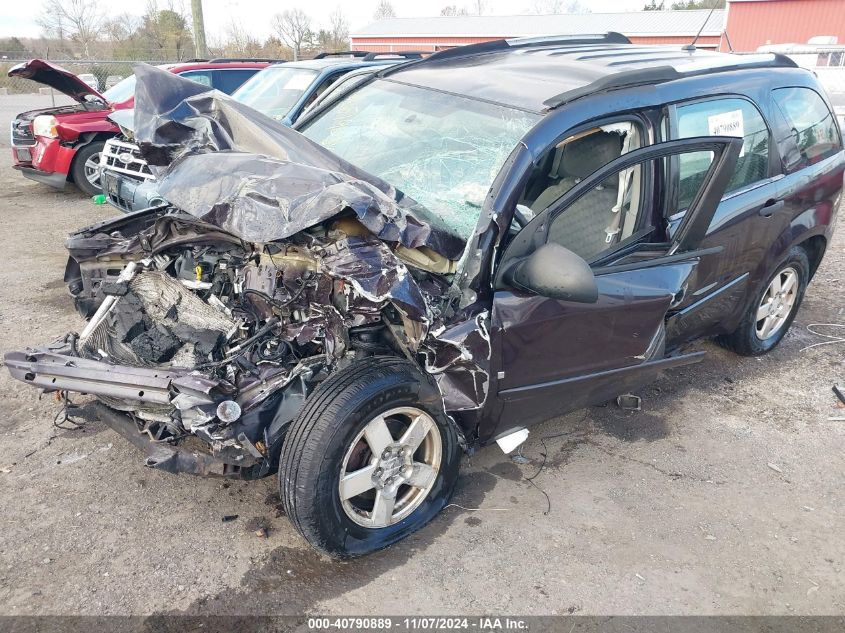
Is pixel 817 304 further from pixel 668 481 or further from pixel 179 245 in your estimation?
pixel 179 245

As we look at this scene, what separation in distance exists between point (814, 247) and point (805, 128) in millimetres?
923

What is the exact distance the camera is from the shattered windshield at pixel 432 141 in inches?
115

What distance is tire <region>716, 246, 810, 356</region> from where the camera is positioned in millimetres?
4301

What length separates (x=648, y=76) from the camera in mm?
3158

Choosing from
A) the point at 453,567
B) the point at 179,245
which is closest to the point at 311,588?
the point at 453,567

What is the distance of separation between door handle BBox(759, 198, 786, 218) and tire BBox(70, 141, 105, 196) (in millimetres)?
8221

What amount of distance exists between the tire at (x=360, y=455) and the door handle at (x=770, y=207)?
2350mm

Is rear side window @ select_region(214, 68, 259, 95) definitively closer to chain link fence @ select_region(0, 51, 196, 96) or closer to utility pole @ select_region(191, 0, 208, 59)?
chain link fence @ select_region(0, 51, 196, 96)

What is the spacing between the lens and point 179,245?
334cm

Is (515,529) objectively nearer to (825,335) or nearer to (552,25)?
(825,335)

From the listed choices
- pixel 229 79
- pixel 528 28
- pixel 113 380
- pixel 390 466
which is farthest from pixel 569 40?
pixel 528 28

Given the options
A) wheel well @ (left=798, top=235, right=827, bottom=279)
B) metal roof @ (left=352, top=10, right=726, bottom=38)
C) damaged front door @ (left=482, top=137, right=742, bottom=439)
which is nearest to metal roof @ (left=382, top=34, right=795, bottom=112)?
damaged front door @ (left=482, top=137, right=742, bottom=439)

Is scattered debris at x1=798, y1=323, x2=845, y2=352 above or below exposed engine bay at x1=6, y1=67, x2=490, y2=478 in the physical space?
below

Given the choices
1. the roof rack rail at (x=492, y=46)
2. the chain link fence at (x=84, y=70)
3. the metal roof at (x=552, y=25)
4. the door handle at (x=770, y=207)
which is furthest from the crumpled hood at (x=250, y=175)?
the metal roof at (x=552, y=25)
